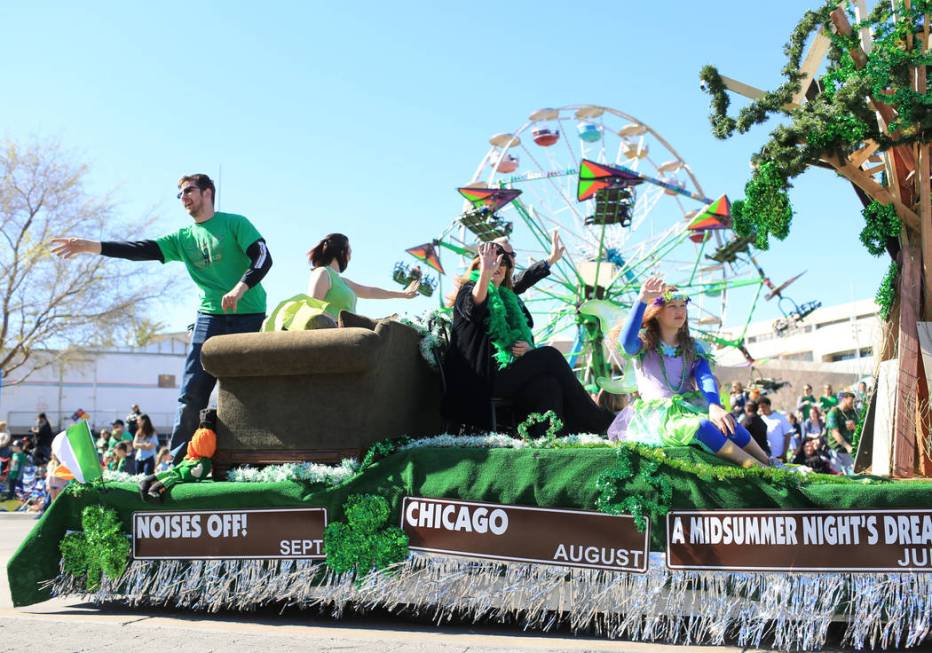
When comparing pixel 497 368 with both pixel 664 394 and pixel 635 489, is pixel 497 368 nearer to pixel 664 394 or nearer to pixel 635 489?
pixel 664 394

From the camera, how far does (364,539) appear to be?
340cm

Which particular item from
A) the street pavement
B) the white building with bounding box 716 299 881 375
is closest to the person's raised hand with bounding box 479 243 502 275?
the street pavement

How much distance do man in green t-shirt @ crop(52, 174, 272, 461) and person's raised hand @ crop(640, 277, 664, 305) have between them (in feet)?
6.42

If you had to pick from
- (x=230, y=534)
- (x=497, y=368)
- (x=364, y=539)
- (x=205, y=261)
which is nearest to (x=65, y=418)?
(x=205, y=261)

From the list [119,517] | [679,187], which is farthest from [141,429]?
[679,187]

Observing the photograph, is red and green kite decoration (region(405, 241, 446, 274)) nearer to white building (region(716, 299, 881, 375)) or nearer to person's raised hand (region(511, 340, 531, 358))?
person's raised hand (region(511, 340, 531, 358))

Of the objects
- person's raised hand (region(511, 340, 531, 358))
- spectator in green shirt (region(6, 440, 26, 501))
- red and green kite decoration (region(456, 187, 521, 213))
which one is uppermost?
red and green kite decoration (region(456, 187, 521, 213))

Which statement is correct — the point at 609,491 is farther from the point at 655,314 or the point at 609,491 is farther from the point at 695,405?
the point at 655,314

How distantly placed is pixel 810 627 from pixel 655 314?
1.48 metres

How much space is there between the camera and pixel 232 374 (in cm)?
373

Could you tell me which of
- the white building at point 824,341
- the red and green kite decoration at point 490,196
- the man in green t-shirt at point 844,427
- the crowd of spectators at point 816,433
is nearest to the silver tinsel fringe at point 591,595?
the crowd of spectators at point 816,433

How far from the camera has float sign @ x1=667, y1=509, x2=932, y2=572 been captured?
9.27 ft

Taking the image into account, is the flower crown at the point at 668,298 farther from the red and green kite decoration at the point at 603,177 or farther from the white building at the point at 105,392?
the white building at the point at 105,392

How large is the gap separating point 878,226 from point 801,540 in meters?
2.41
